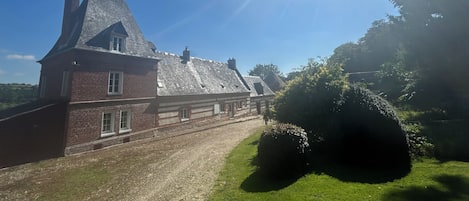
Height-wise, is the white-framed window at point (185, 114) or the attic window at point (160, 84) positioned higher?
the attic window at point (160, 84)

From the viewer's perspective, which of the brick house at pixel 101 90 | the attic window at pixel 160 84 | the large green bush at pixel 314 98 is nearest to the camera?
the large green bush at pixel 314 98

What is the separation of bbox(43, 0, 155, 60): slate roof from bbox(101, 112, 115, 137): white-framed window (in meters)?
4.32

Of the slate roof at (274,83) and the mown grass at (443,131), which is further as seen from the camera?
the slate roof at (274,83)

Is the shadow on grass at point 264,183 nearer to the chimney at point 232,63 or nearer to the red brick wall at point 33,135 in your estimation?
the red brick wall at point 33,135

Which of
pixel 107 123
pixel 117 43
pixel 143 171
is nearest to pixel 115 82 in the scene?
pixel 117 43

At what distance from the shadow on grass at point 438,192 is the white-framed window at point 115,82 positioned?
619 inches

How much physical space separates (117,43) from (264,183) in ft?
45.7

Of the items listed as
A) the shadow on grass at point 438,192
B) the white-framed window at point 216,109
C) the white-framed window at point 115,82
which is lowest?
the shadow on grass at point 438,192

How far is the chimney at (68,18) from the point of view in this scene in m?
16.0

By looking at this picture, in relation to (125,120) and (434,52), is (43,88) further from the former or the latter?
(434,52)

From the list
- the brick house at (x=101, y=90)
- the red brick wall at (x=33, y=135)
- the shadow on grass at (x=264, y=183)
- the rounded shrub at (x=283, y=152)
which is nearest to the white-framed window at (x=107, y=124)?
the brick house at (x=101, y=90)

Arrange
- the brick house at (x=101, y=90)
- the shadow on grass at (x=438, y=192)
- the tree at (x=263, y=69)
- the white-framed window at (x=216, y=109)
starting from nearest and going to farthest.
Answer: the shadow on grass at (x=438, y=192)
the brick house at (x=101, y=90)
the white-framed window at (x=216, y=109)
the tree at (x=263, y=69)

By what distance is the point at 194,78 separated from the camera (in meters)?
23.4

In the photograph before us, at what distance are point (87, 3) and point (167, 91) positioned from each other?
830cm
